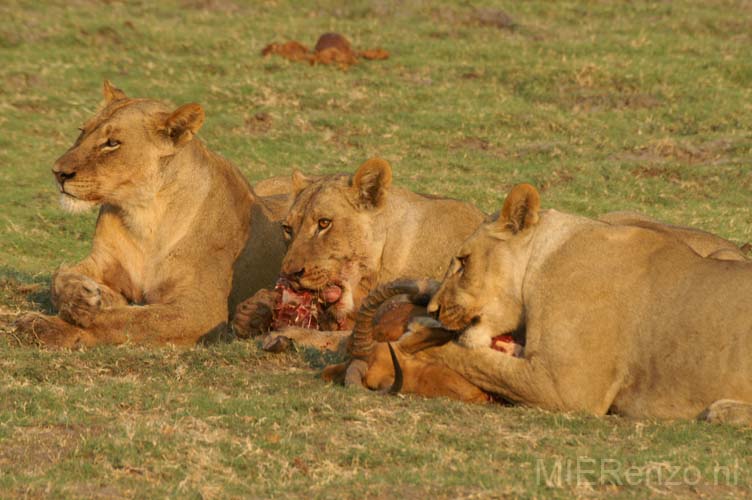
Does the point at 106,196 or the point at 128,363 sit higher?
the point at 106,196

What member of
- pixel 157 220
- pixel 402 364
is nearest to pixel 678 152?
pixel 157 220

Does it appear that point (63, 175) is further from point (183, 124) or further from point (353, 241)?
point (353, 241)

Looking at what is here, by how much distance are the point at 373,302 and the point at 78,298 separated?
7.45 feet

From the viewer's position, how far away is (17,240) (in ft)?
42.7

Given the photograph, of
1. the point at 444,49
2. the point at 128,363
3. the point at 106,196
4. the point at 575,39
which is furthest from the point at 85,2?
the point at 128,363

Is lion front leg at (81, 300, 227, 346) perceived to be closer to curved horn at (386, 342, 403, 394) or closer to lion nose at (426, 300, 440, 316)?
curved horn at (386, 342, 403, 394)

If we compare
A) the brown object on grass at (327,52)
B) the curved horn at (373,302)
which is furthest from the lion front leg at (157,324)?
the brown object on grass at (327,52)

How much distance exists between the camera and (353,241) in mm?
7645

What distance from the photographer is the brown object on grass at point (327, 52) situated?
20188 millimetres

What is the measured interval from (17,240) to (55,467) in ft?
28.2

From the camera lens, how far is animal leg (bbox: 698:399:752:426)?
18.8 feet

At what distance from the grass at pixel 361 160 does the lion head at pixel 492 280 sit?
453 millimetres

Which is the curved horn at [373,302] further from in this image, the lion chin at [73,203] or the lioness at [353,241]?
the lion chin at [73,203]

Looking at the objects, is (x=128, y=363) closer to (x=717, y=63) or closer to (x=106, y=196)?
(x=106, y=196)
